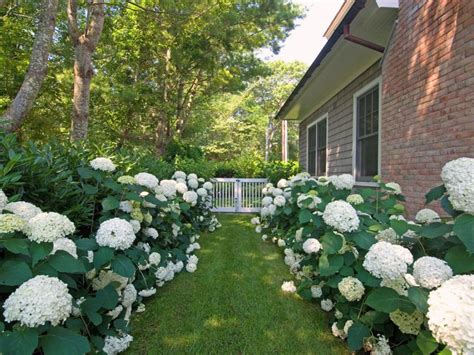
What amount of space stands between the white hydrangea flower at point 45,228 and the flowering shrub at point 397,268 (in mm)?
1374

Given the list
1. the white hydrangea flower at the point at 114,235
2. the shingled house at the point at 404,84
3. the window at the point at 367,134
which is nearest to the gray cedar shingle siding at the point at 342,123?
the shingled house at the point at 404,84

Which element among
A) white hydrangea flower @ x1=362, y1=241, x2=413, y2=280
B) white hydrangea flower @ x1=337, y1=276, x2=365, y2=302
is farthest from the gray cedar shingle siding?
white hydrangea flower @ x1=362, y1=241, x2=413, y2=280

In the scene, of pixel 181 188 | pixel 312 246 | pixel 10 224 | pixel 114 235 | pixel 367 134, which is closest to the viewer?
pixel 10 224

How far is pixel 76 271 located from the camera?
3.93 ft

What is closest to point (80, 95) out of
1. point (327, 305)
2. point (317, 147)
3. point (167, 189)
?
point (167, 189)

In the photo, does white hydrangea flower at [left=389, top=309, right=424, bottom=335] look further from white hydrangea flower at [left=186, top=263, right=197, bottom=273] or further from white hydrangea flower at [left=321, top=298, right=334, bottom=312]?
white hydrangea flower at [left=186, top=263, right=197, bottom=273]

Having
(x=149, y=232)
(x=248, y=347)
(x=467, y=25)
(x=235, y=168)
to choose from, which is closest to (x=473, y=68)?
(x=467, y=25)

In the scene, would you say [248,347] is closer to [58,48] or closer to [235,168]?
[235,168]

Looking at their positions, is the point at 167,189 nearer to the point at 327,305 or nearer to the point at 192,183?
the point at 192,183

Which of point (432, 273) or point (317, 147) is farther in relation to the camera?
point (317, 147)

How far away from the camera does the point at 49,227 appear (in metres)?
1.23

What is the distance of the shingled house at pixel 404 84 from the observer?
9.12 feet

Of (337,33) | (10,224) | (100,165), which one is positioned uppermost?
(337,33)

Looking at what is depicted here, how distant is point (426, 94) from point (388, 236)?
2.19 metres
